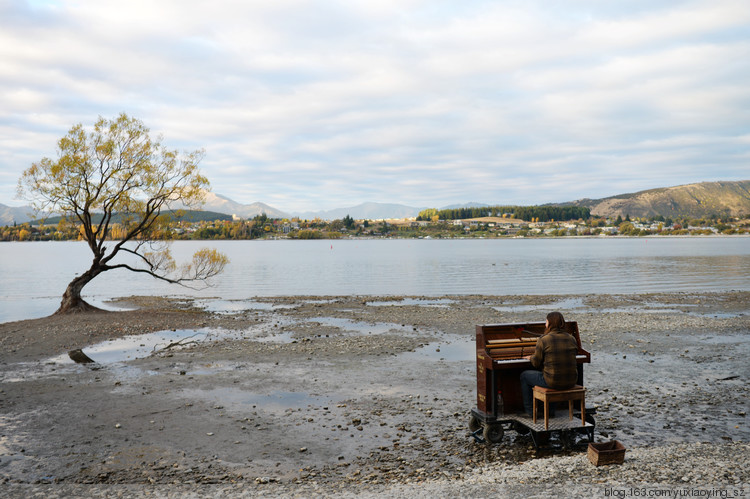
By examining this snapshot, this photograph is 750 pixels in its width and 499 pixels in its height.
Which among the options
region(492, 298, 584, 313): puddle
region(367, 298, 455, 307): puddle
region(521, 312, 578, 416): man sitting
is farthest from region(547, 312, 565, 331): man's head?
region(367, 298, 455, 307): puddle

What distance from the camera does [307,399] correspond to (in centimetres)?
1292

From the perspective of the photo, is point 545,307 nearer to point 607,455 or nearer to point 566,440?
point 566,440

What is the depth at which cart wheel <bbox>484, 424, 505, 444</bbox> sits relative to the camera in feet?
31.6

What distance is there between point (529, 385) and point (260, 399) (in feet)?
22.6

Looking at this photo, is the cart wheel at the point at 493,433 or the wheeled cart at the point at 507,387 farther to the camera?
the cart wheel at the point at 493,433

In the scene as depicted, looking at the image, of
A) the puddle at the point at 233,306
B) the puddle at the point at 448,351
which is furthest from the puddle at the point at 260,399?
the puddle at the point at 233,306

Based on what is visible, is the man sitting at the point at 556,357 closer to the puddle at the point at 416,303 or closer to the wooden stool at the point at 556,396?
the wooden stool at the point at 556,396

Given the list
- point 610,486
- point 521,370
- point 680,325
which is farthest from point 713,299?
point 610,486

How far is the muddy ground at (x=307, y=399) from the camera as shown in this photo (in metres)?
8.97

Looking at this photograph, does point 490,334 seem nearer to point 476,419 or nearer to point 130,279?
point 476,419

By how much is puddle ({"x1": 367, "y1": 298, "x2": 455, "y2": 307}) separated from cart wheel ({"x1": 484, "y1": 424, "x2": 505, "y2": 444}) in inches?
1010

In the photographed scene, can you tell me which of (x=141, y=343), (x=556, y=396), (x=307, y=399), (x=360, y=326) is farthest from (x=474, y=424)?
(x=141, y=343)

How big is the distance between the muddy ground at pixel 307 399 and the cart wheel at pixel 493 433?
0.58 feet

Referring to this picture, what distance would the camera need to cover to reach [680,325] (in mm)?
23938
